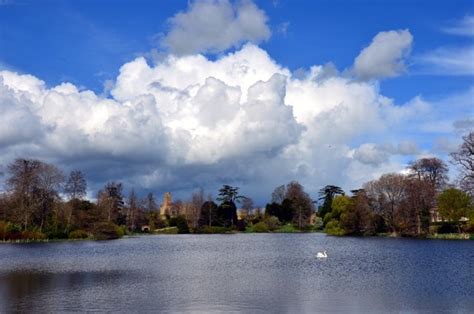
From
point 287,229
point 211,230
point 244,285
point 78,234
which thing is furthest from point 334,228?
point 244,285

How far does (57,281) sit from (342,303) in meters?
18.8

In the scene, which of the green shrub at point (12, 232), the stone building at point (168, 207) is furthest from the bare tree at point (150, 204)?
the green shrub at point (12, 232)

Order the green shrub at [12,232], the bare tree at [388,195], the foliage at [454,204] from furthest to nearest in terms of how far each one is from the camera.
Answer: the bare tree at [388,195] → the green shrub at [12,232] → the foliage at [454,204]

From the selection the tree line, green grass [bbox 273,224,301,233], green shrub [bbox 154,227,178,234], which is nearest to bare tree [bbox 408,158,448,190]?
the tree line

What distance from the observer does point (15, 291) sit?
28.8 meters

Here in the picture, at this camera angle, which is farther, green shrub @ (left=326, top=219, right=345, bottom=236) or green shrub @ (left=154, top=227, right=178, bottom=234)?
green shrub @ (left=154, top=227, right=178, bottom=234)

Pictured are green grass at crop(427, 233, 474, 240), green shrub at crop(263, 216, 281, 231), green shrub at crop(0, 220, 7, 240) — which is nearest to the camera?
green grass at crop(427, 233, 474, 240)

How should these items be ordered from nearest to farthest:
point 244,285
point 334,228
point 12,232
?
point 244,285 < point 12,232 < point 334,228

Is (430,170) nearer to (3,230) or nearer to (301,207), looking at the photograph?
(301,207)

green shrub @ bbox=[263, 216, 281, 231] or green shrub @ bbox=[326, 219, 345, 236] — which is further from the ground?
green shrub @ bbox=[263, 216, 281, 231]

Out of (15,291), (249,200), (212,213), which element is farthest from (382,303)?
(249,200)

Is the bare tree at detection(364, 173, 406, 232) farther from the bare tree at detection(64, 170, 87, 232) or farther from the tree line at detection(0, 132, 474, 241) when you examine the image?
the bare tree at detection(64, 170, 87, 232)

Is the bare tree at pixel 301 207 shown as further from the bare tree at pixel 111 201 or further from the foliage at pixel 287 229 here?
the bare tree at pixel 111 201

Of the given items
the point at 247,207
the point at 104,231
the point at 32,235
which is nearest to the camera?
the point at 32,235
